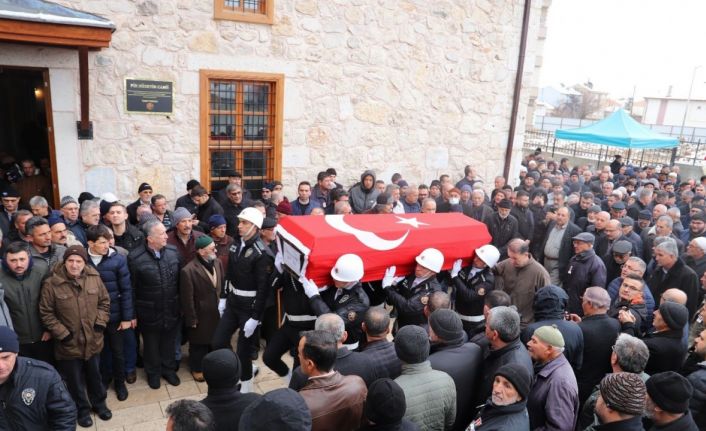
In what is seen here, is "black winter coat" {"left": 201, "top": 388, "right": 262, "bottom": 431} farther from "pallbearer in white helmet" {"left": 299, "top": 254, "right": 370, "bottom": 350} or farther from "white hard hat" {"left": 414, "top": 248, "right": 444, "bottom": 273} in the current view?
"white hard hat" {"left": 414, "top": 248, "right": 444, "bottom": 273}

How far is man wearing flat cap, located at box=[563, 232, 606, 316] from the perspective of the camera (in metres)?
4.81

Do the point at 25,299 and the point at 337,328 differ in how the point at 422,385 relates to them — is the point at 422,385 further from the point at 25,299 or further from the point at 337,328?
the point at 25,299

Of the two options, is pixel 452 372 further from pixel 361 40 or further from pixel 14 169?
pixel 14 169

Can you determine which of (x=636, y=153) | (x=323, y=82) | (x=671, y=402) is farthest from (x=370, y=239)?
(x=636, y=153)

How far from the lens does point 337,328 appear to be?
9.85 ft

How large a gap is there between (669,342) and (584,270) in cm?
161

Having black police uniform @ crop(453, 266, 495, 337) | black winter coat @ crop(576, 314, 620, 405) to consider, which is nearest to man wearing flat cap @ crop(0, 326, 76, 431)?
black police uniform @ crop(453, 266, 495, 337)

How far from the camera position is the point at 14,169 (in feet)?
22.4

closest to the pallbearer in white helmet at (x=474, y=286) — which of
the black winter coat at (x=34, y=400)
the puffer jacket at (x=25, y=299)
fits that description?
the black winter coat at (x=34, y=400)

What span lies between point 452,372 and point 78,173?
523cm

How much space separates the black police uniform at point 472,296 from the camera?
14.0 ft

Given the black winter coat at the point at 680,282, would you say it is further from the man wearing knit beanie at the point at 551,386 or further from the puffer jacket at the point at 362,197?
the puffer jacket at the point at 362,197

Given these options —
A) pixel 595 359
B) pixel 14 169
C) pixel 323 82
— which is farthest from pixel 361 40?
pixel 595 359

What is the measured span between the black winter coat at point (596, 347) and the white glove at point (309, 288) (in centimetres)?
188
